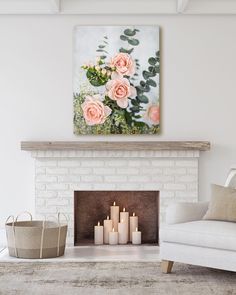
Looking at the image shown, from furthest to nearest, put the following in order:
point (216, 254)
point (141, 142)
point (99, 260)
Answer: point (141, 142) → point (99, 260) → point (216, 254)

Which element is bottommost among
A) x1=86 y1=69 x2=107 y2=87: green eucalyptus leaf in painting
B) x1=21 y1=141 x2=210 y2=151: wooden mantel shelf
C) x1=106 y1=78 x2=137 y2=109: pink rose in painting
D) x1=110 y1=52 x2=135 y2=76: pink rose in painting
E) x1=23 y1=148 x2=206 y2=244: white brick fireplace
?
x1=23 y1=148 x2=206 y2=244: white brick fireplace

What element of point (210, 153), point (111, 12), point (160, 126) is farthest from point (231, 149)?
point (111, 12)

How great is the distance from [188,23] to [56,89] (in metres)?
1.46

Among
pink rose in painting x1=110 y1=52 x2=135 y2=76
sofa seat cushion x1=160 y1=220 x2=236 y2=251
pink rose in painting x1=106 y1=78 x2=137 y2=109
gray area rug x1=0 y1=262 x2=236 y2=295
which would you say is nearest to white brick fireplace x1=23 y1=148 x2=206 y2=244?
pink rose in painting x1=106 y1=78 x2=137 y2=109

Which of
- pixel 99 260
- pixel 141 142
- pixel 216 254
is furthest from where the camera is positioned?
pixel 141 142

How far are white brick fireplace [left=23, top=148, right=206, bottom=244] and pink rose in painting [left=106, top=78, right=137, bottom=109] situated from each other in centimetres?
53

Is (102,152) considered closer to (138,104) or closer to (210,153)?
(138,104)

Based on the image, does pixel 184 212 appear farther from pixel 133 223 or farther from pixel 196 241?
pixel 133 223

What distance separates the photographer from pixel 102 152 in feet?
21.4

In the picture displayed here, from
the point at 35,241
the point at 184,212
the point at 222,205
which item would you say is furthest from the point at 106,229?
the point at 222,205

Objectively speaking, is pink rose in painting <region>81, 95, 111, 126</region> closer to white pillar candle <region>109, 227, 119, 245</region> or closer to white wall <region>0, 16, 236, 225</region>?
white wall <region>0, 16, 236, 225</region>

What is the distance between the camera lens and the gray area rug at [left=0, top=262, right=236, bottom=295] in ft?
14.4

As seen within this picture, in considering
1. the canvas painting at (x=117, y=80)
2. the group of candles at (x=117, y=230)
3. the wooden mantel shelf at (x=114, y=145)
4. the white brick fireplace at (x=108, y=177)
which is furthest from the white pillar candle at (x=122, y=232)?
the canvas painting at (x=117, y=80)

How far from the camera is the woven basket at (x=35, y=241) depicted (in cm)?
568
